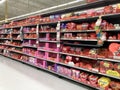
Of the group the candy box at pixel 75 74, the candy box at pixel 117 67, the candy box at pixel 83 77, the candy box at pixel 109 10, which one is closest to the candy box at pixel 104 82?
the candy box at pixel 117 67

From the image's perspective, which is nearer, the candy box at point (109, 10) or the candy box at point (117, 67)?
the candy box at point (117, 67)

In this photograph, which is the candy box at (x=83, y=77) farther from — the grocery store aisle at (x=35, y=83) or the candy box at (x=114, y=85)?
the candy box at (x=114, y=85)

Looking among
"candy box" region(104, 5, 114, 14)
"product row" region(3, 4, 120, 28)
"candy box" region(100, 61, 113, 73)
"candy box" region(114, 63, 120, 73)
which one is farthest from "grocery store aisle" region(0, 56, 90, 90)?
"candy box" region(104, 5, 114, 14)

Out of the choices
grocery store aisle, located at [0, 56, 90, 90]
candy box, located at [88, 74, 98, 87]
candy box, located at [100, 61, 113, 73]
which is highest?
candy box, located at [100, 61, 113, 73]

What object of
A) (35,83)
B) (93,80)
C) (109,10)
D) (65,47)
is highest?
(109,10)

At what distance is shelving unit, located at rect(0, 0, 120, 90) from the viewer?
3.64 m

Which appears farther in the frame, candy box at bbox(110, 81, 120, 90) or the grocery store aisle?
the grocery store aisle

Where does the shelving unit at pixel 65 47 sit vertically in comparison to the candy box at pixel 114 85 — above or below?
above

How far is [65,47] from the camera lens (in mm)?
4477

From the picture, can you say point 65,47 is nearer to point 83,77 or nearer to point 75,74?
point 75,74

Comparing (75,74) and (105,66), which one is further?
(75,74)

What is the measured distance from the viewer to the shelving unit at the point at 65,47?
364cm

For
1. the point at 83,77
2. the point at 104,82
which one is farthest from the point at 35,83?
the point at 104,82

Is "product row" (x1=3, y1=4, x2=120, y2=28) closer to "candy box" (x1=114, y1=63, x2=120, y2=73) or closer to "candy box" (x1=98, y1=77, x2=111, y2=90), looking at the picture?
"candy box" (x1=114, y1=63, x2=120, y2=73)
